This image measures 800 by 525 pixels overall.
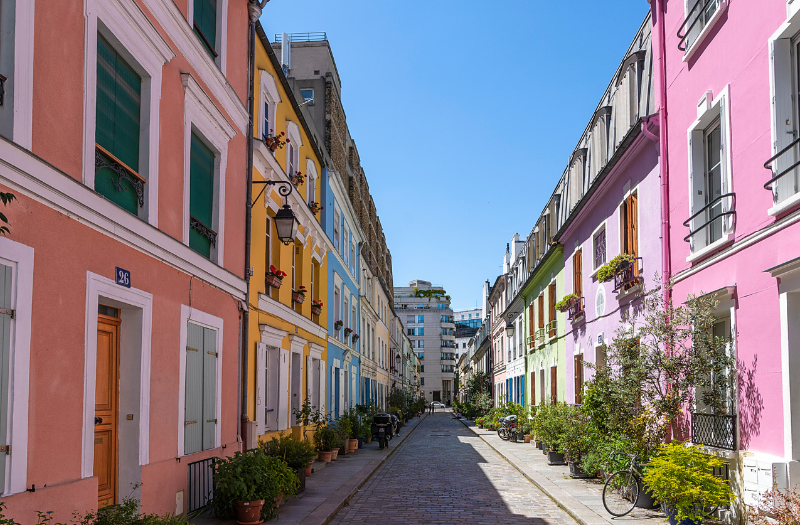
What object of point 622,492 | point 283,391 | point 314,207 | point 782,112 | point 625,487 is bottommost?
point 622,492

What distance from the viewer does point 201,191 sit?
10375 mm

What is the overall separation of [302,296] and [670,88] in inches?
372

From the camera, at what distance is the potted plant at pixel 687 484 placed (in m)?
A: 8.34

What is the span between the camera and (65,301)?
6359 mm

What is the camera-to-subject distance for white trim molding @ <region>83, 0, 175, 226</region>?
6852 mm

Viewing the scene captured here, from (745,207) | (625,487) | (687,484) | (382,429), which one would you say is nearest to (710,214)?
(745,207)

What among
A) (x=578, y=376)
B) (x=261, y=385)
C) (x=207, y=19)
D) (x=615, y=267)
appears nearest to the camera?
(x=207, y=19)

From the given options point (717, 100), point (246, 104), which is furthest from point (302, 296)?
point (717, 100)

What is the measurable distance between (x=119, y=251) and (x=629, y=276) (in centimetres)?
933

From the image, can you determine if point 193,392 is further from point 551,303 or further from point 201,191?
point 551,303

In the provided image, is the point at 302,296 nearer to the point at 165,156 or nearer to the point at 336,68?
the point at 165,156

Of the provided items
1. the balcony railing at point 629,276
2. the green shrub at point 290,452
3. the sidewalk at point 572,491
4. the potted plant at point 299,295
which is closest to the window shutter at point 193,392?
the green shrub at point 290,452

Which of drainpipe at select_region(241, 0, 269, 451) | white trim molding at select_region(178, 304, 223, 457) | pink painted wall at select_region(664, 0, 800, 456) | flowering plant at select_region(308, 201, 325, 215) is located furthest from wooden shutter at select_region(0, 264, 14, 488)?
flowering plant at select_region(308, 201, 325, 215)

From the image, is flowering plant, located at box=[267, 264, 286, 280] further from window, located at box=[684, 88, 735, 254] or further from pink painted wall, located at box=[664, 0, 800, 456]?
pink painted wall, located at box=[664, 0, 800, 456]
